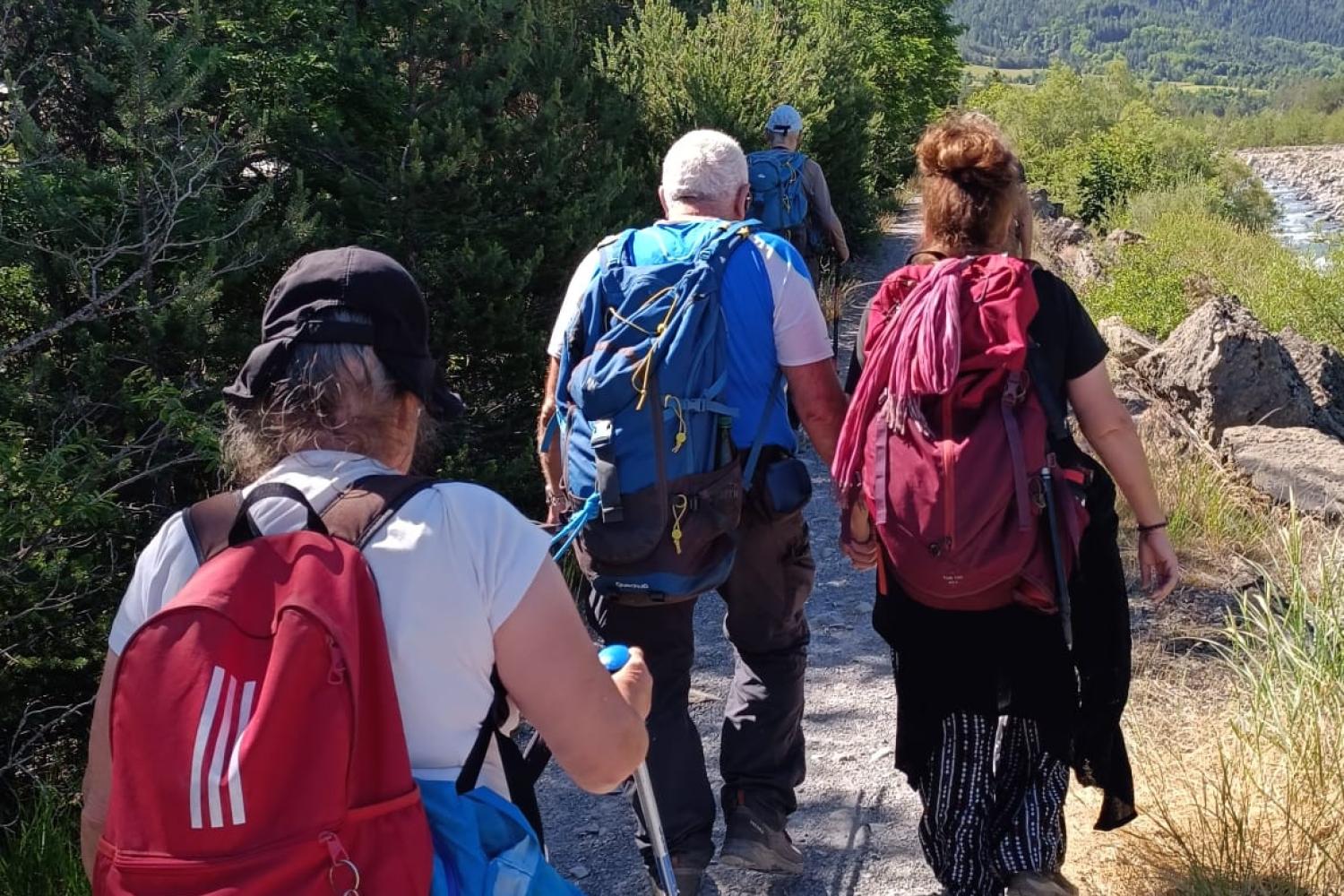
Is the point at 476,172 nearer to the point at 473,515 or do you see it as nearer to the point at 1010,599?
the point at 1010,599

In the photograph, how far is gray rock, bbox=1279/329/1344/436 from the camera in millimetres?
7496

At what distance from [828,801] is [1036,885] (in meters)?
0.97

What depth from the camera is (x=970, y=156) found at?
2.62 meters

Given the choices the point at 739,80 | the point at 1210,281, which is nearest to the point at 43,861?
the point at 739,80

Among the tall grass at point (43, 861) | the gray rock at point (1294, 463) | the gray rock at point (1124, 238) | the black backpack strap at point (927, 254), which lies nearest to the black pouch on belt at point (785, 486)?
the black backpack strap at point (927, 254)

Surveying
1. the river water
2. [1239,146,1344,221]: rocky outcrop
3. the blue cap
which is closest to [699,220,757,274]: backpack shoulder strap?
the blue cap

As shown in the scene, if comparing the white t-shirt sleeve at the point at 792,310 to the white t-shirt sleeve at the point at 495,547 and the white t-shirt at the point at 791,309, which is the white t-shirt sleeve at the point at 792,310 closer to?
the white t-shirt at the point at 791,309

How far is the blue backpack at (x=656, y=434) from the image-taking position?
2682 millimetres

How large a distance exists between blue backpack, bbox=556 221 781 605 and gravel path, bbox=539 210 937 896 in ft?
3.42

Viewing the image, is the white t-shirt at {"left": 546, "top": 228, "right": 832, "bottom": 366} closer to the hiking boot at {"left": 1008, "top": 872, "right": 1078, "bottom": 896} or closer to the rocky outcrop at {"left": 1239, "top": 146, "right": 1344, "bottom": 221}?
the hiking boot at {"left": 1008, "top": 872, "right": 1078, "bottom": 896}

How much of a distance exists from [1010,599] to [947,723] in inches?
15.6

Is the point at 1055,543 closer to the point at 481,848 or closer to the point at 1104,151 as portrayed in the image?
the point at 481,848

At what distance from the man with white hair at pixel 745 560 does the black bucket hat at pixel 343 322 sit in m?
1.14

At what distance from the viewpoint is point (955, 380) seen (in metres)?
A: 2.52
